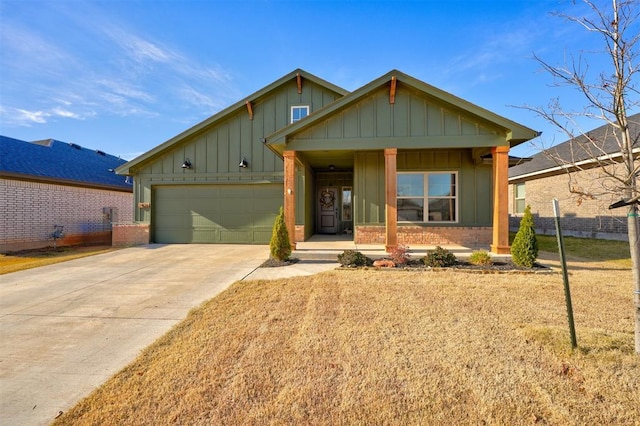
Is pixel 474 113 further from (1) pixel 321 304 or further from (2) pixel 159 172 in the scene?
(2) pixel 159 172

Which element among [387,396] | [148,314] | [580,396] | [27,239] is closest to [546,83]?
[580,396]

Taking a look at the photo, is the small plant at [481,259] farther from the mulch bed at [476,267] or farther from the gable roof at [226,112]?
the gable roof at [226,112]

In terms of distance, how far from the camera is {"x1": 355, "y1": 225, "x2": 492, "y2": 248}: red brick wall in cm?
912

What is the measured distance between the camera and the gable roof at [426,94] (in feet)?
22.9

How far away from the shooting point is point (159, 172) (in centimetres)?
1167

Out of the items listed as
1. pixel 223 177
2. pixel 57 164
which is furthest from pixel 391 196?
pixel 57 164

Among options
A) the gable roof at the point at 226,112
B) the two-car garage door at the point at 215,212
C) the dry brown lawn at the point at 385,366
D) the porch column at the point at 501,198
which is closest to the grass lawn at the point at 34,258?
the two-car garage door at the point at 215,212

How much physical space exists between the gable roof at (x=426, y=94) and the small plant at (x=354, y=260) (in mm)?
3465

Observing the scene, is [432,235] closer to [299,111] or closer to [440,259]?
[440,259]

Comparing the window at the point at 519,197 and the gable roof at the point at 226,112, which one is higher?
the gable roof at the point at 226,112

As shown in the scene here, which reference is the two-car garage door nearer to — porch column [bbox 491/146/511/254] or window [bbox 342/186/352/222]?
window [bbox 342/186/352/222]

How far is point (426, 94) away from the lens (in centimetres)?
734

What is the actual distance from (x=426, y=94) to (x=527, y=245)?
14.6 ft

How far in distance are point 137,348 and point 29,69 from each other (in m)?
11.3
